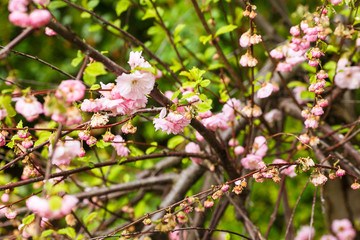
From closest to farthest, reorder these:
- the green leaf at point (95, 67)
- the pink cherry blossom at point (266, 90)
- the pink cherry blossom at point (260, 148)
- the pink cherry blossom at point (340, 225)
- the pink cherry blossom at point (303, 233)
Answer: the green leaf at point (95, 67) < the pink cherry blossom at point (266, 90) < the pink cherry blossom at point (260, 148) < the pink cherry blossom at point (340, 225) < the pink cherry blossom at point (303, 233)

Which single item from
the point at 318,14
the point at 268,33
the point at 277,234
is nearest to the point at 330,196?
the point at 277,234

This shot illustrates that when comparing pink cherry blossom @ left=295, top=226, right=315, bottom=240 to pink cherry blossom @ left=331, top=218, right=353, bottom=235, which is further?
pink cherry blossom @ left=295, top=226, right=315, bottom=240

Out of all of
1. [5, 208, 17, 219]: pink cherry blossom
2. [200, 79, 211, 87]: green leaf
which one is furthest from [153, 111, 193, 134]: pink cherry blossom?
[5, 208, 17, 219]: pink cherry blossom

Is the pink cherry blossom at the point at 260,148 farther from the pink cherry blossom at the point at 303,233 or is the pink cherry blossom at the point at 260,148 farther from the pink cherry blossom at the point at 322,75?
the pink cherry blossom at the point at 303,233

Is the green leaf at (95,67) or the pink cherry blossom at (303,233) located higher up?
the green leaf at (95,67)

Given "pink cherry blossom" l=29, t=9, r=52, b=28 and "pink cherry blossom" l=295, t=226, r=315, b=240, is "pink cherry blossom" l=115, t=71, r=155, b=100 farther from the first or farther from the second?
"pink cherry blossom" l=295, t=226, r=315, b=240

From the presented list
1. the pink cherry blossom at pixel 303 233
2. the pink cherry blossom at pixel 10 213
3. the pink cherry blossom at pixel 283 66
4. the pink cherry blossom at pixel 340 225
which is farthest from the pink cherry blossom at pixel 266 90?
the pink cherry blossom at pixel 303 233

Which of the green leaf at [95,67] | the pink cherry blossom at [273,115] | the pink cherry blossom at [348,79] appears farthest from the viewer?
the pink cherry blossom at [273,115]

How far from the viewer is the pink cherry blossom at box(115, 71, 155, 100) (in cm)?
76

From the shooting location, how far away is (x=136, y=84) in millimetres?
777

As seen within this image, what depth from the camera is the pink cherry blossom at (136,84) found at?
29.8 inches

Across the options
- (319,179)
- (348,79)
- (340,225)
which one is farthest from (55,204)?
(340,225)

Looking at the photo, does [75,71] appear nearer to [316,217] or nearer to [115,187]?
[115,187]

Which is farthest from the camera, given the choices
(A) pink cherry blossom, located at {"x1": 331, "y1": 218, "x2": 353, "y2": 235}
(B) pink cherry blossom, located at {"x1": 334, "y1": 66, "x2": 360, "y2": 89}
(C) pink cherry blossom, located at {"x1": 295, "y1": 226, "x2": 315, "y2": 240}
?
(C) pink cherry blossom, located at {"x1": 295, "y1": 226, "x2": 315, "y2": 240}
